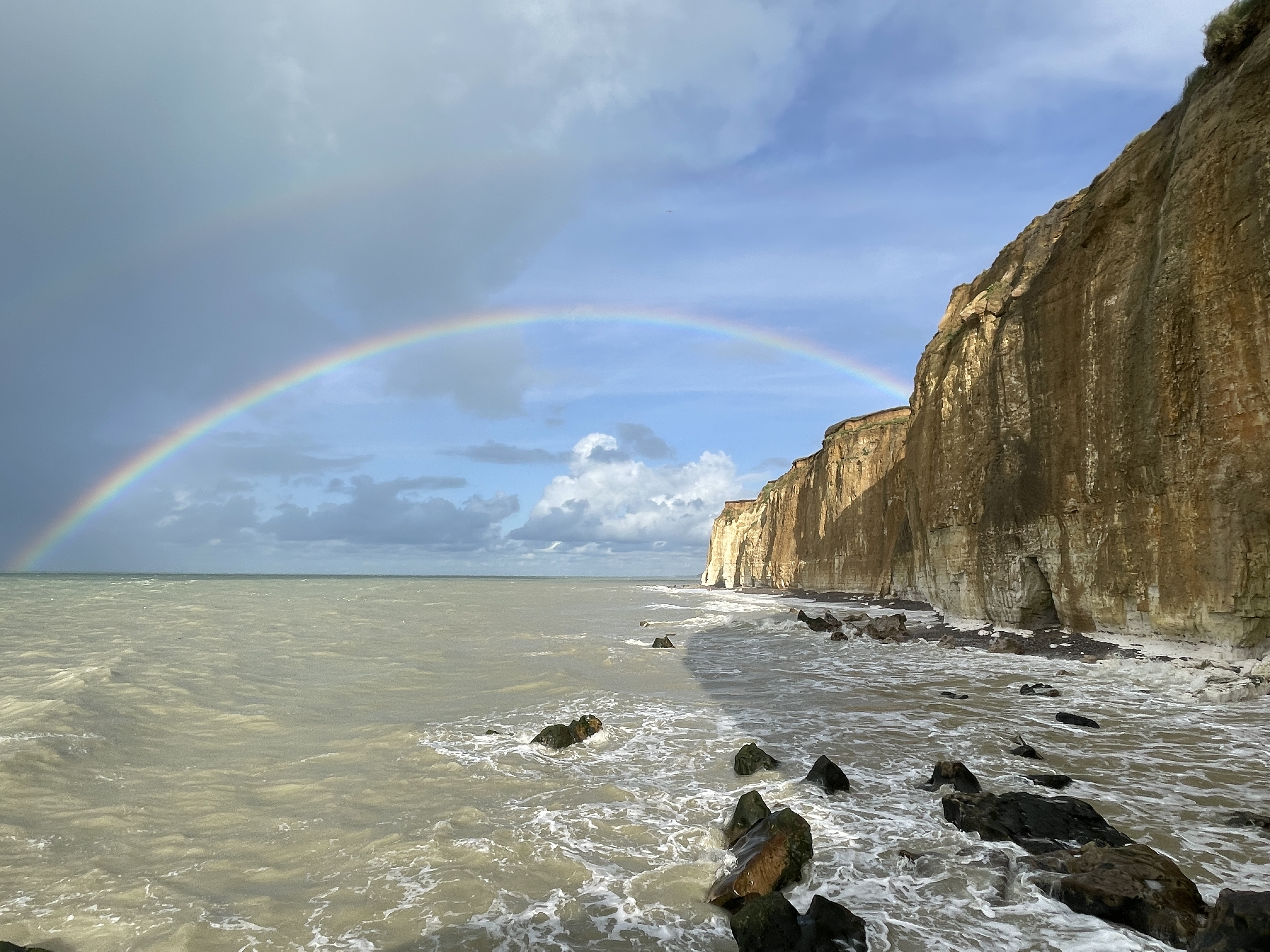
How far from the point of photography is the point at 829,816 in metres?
6.61

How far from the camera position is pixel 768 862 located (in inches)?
209

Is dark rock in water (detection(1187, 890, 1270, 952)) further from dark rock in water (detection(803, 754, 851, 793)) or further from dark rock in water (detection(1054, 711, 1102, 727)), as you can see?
dark rock in water (detection(1054, 711, 1102, 727))

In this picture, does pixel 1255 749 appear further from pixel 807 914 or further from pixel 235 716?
pixel 235 716

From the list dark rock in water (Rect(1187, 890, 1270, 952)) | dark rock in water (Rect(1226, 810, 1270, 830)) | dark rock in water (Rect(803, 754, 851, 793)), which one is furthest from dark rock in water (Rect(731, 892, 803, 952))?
dark rock in water (Rect(1226, 810, 1270, 830))

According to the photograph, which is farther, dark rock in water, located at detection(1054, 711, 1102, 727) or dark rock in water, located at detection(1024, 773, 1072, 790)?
dark rock in water, located at detection(1054, 711, 1102, 727)

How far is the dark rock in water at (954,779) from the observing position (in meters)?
7.03

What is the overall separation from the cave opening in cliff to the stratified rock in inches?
496

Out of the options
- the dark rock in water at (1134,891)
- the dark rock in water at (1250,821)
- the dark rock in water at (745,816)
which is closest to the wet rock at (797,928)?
the dark rock in water at (745,816)

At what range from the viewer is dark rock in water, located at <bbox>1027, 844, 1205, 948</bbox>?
4.30 metres

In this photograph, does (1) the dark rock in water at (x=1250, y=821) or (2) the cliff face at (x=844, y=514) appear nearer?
(1) the dark rock in water at (x=1250, y=821)

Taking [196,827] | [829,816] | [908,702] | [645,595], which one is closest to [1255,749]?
[908,702]

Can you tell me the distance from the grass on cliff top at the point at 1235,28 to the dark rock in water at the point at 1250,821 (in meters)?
14.8

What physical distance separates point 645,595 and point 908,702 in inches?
2407

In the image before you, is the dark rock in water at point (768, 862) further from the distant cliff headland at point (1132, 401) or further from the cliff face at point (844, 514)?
the cliff face at point (844, 514)
